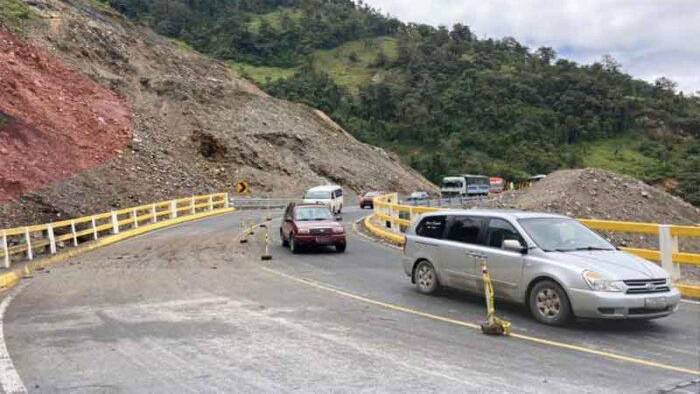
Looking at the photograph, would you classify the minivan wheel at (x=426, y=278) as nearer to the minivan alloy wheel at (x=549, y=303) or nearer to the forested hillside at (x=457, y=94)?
the minivan alloy wheel at (x=549, y=303)

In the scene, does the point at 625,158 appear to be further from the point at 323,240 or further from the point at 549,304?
the point at 549,304

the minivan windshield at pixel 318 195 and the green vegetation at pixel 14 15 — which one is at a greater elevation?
the green vegetation at pixel 14 15

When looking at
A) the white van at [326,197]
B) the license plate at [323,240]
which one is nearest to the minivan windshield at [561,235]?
the license plate at [323,240]

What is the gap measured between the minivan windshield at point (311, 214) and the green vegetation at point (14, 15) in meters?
38.6

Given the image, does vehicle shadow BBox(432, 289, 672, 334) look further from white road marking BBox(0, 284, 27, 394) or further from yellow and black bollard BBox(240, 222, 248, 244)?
yellow and black bollard BBox(240, 222, 248, 244)

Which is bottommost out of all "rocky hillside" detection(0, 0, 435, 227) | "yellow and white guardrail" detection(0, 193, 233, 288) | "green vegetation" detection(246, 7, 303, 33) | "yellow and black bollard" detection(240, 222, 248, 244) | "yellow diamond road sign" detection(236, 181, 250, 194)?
"yellow and black bollard" detection(240, 222, 248, 244)

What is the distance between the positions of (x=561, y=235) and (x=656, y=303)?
1.84 m

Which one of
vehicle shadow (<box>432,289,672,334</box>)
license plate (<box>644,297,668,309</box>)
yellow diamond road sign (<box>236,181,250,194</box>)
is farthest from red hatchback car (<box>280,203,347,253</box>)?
yellow diamond road sign (<box>236,181,250,194</box>)

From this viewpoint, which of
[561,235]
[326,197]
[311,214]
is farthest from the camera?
[326,197]

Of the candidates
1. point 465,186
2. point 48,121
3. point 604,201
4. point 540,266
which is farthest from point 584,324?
point 465,186

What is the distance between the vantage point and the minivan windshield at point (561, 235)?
1012cm

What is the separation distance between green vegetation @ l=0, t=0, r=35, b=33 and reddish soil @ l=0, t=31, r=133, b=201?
72.6 inches

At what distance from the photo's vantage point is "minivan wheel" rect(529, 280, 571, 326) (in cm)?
924

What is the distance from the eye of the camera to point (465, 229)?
11.5 m
